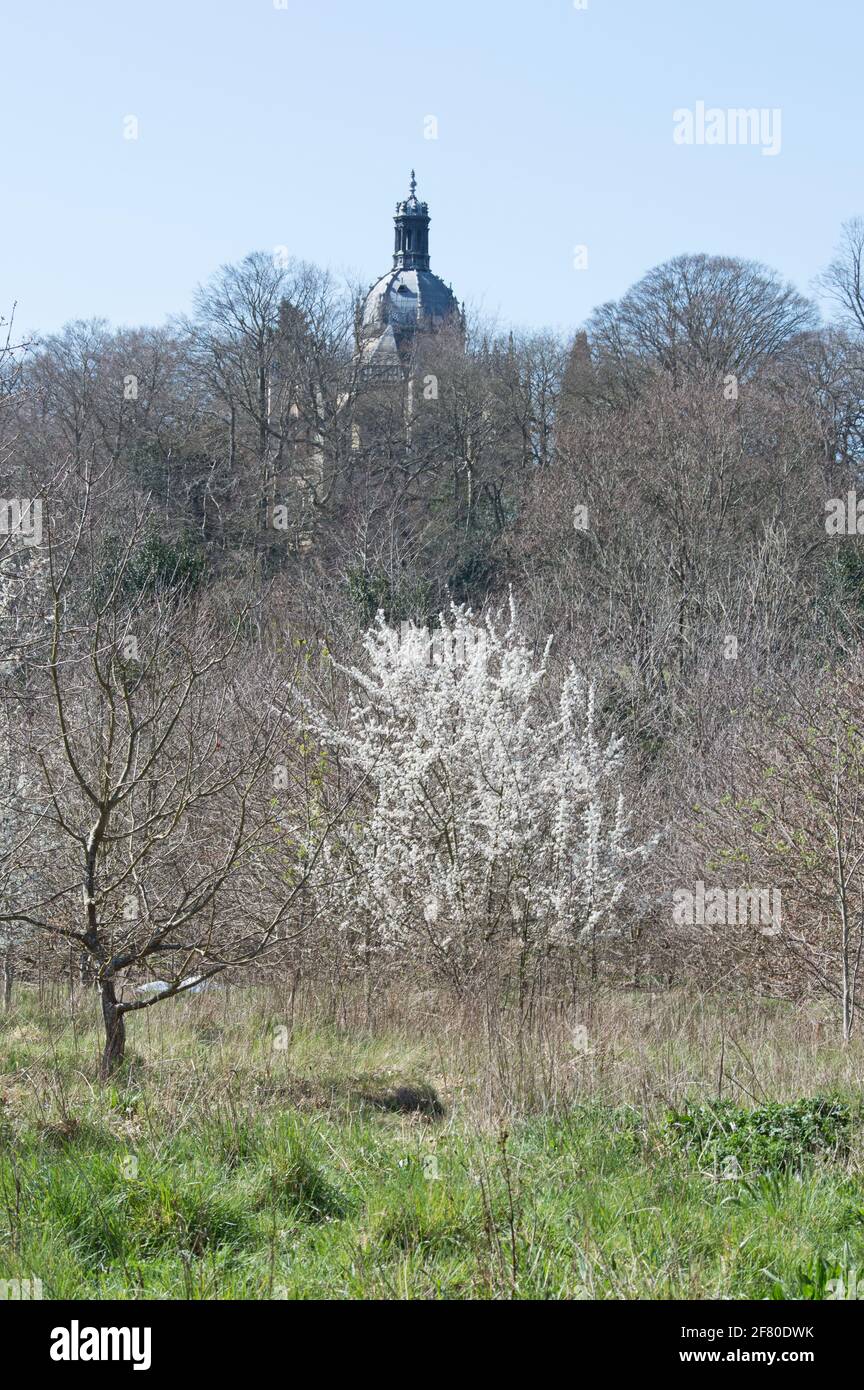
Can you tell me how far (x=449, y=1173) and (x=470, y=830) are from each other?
22.3 feet

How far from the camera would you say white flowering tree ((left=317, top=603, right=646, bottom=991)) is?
10891mm

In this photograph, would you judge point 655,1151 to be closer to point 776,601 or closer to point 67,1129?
point 67,1129

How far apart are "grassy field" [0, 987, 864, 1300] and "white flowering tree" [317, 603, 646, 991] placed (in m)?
3.92

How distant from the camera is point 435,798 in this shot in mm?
11375

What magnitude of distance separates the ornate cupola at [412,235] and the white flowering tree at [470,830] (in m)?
70.2

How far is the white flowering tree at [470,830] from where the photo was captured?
10.9 m

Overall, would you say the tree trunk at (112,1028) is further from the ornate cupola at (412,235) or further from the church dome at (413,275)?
the ornate cupola at (412,235)

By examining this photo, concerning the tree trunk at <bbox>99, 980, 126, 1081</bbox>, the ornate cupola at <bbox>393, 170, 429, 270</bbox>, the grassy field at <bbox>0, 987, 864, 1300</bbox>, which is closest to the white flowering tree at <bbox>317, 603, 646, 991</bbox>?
the grassy field at <bbox>0, 987, 864, 1300</bbox>

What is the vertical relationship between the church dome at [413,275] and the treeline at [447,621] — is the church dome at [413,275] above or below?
above

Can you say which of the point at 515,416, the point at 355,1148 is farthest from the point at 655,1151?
the point at 515,416

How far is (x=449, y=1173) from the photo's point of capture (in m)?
4.35

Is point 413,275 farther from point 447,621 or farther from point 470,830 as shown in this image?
point 470,830

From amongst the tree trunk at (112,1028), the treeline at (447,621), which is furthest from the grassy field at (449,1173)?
the treeline at (447,621)
